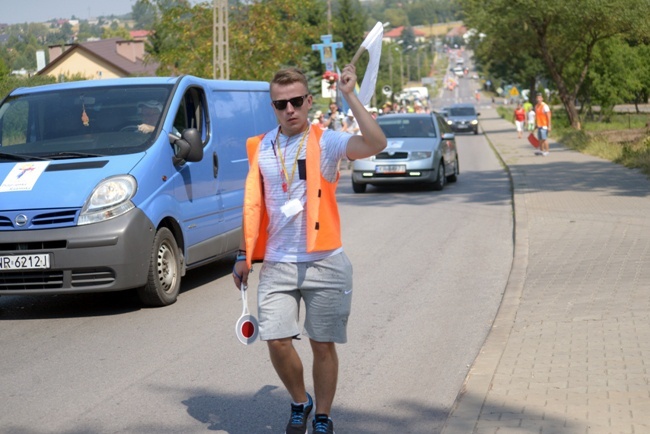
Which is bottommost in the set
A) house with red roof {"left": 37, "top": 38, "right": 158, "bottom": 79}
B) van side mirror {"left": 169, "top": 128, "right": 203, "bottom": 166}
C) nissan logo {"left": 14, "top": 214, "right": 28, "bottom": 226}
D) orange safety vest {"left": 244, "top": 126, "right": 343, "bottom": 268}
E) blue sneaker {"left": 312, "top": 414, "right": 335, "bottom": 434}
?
house with red roof {"left": 37, "top": 38, "right": 158, "bottom": 79}

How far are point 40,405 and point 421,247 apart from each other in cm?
765

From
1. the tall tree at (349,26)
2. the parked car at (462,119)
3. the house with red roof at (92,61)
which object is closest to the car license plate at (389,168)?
the parked car at (462,119)

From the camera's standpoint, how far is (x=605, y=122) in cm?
5500

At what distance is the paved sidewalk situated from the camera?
18.1ft

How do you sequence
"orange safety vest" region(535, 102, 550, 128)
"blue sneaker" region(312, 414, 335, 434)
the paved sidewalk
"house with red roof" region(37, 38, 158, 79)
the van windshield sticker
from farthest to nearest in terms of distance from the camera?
"house with red roof" region(37, 38, 158, 79), "orange safety vest" region(535, 102, 550, 128), the van windshield sticker, the paved sidewalk, "blue sneaker" region(312, 414, 335, 434)

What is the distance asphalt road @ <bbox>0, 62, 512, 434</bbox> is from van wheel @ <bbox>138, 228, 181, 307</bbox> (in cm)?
12

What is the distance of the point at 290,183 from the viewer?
16.5ft

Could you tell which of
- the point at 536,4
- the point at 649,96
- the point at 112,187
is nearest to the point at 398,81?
the point at 649,96

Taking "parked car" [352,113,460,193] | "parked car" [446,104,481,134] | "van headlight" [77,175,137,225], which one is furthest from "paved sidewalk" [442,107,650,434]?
"parked car" [446,104,481,134]

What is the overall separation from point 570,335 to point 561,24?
40.0 metres

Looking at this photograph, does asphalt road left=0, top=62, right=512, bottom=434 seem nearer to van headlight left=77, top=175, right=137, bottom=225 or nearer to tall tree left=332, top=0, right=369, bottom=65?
van headlight left=77, top=175, right=137, bottom=225

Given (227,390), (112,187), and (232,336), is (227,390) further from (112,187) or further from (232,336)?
(112,187)

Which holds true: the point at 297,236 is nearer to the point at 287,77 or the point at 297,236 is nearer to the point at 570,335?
the point at 287,77

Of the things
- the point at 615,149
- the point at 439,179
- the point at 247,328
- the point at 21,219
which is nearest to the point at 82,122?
the point at 21,219
